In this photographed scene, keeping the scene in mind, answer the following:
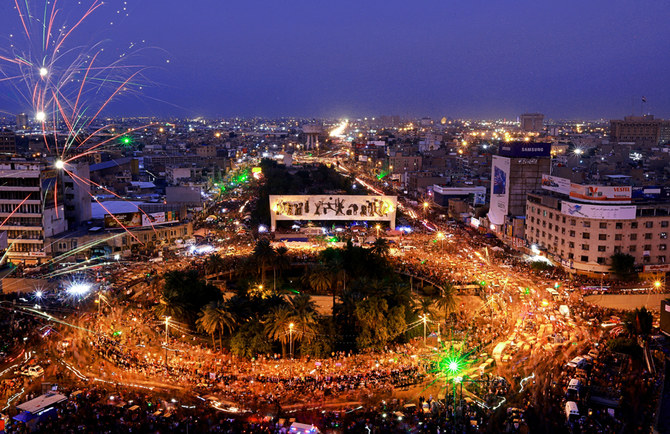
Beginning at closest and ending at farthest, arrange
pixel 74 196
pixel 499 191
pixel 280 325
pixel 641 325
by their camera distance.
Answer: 1. pixel 280 325
2. pixel 641 325
3. pixel 74 196
4. pixel 499 191

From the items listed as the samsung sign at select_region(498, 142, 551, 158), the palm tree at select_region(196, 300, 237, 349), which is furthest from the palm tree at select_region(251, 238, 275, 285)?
the samsung sign at select_region(498, 142, 551, 158)

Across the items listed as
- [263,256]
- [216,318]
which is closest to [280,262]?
[263,256]

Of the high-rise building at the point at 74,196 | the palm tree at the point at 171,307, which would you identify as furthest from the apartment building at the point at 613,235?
the high-rise building at the point at 74,196

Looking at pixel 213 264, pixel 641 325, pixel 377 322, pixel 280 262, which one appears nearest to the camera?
pixel 641 325

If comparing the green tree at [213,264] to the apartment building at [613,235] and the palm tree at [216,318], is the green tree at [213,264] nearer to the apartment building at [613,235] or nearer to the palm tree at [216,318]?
the palm tree at [216,318]

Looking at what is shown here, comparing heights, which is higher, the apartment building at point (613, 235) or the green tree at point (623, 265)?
the apartment building at point (613, 235)

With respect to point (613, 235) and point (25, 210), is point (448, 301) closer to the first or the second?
point (613, 235)

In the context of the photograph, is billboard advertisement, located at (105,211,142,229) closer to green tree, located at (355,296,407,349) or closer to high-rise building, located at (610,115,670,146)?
green tree, located at (355,296,407,349)
